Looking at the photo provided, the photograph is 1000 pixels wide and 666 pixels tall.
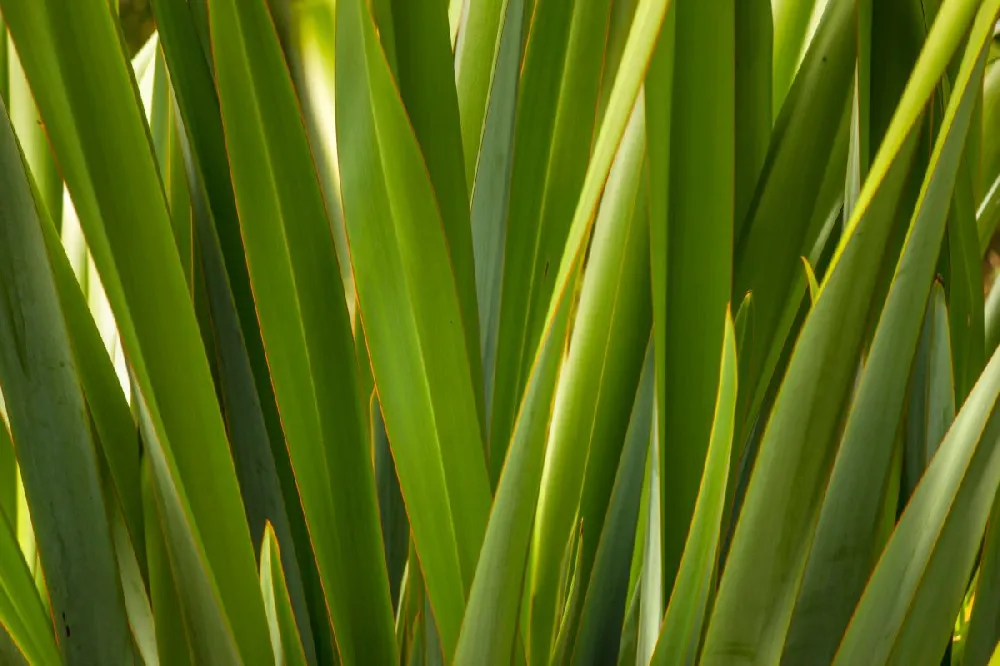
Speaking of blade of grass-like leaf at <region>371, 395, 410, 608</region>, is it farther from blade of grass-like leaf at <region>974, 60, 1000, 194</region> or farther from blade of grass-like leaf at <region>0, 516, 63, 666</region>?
blade of grass-like leaf at <region>974, 60, 1000, 194</region>

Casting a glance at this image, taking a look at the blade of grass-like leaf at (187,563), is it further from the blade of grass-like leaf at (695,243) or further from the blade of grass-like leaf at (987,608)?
the blade of grass-like leaf at (987,608)

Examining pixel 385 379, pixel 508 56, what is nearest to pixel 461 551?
pixel 385 379

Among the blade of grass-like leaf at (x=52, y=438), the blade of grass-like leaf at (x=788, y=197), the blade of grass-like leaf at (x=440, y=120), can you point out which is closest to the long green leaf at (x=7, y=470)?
the blade of grass-like leaf at (x=52, y=438)

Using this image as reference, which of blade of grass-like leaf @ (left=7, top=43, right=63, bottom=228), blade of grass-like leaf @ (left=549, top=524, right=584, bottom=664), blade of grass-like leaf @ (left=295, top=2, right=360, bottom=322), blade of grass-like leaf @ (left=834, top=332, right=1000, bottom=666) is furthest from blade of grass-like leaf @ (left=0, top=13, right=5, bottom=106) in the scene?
blade of grass-like leaf @ (left=834, top=332, right=1000, bottom=666)

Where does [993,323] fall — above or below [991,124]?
below

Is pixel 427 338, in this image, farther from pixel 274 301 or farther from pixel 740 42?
pixel 740 42

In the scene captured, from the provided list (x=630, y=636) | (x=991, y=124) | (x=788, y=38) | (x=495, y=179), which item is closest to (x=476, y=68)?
(x=495, y=179)

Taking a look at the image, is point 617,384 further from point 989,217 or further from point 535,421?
point 989,217
